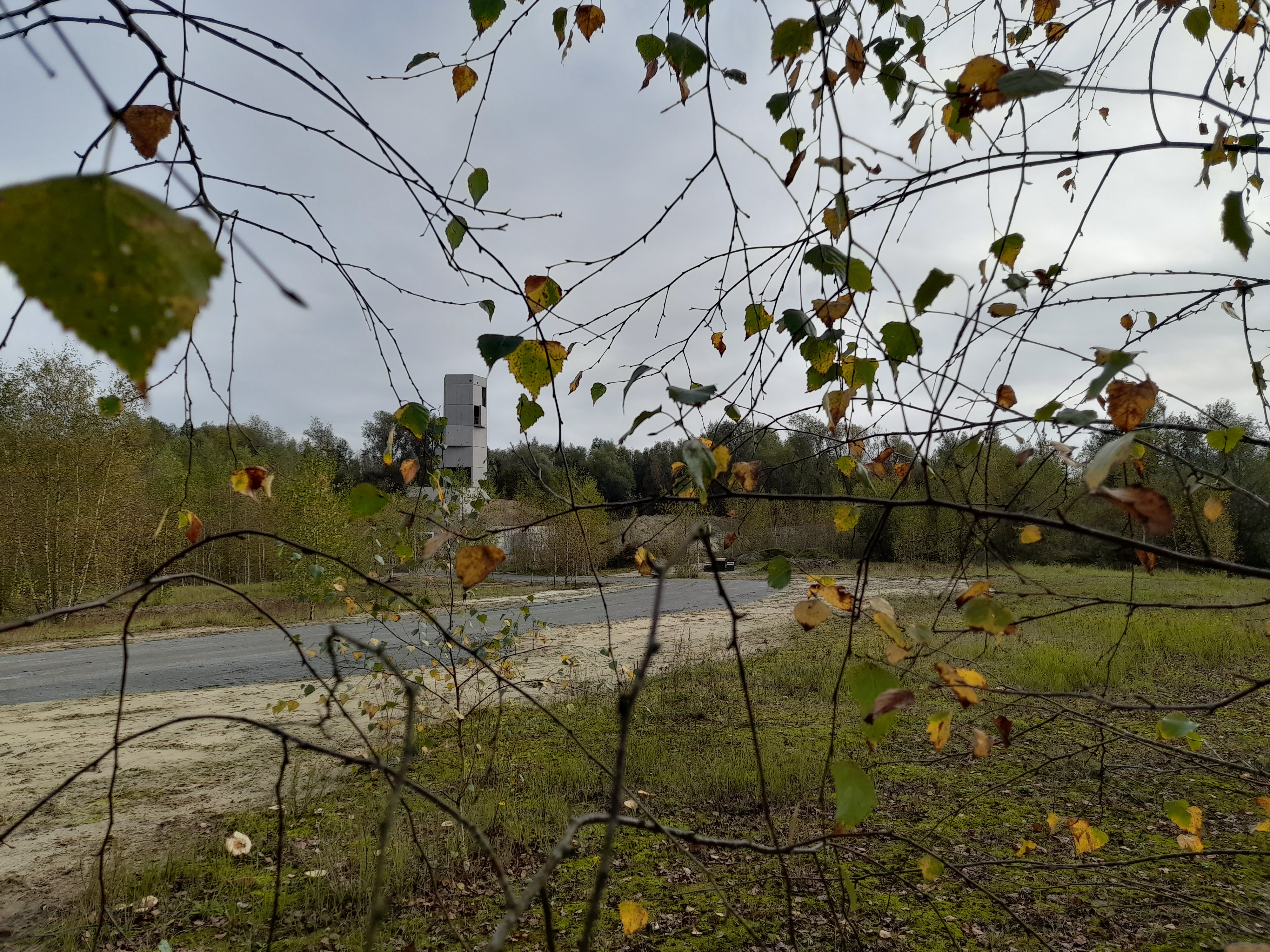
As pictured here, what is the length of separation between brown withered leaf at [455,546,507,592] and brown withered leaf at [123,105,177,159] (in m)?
0.55

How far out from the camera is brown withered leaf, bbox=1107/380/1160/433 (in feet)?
2.71

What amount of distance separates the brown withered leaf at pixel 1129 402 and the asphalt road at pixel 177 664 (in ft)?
13.7

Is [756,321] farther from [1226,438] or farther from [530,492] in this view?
[530,492]

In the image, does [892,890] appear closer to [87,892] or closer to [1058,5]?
[1058,5]

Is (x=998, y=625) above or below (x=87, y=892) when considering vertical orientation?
above

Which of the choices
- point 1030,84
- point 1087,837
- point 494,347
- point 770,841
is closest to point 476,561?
point 494,347

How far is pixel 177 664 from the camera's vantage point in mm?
8406

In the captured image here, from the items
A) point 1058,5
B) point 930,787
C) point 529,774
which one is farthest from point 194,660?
point 1058,5

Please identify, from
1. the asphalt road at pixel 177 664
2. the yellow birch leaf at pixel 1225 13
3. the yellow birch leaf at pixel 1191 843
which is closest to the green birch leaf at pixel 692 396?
the yellow birch leaf at pixel 1225 13

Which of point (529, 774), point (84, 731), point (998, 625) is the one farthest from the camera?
point (84, 731)

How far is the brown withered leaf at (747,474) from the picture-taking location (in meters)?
1.37

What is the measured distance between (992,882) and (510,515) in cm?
1399

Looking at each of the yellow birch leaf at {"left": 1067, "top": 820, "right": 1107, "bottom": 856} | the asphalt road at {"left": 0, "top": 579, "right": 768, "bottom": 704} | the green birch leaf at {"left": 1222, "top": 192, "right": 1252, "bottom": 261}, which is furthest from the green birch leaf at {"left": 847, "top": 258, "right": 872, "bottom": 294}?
the asphalt road at {"left": 0, "top": 579, "right": 768, "bottom": 704}

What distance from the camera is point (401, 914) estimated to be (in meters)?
2.43
